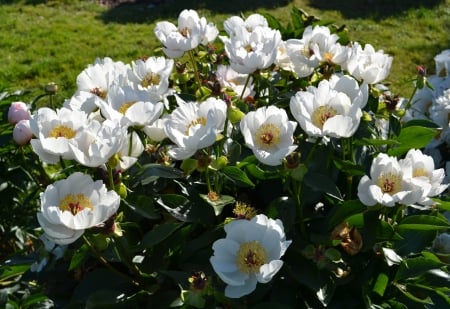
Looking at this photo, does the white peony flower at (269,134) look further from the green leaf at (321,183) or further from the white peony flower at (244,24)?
the white peony flower at (244,24)

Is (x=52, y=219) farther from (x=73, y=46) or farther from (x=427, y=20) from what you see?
(x=427, y=20)

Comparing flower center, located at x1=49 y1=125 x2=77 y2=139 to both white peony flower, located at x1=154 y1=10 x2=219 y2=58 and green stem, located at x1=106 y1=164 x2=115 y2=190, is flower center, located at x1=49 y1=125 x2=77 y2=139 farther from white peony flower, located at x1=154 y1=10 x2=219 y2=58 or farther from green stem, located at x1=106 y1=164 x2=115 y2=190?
white peony flower, located at x1=154 y1=10 x2=219 y2=58

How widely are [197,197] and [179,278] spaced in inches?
8.0

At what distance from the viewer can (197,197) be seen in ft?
4.38

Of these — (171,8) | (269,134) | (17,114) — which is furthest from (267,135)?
(171,8)

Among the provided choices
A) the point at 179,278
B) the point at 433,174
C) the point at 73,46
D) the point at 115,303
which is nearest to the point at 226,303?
the point at 179,278

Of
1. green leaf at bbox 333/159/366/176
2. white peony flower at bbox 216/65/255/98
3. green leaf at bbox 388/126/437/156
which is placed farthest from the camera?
white peony flower at bbox 216/65/255/98

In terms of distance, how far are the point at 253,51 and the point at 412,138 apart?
415 millimetres

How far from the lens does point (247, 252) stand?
1140mm

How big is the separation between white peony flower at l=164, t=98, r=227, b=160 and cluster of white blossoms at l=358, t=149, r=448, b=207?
0.29 metres

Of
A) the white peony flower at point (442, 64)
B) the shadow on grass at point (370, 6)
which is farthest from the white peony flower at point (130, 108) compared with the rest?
the shadow on grass at point (370, 6)

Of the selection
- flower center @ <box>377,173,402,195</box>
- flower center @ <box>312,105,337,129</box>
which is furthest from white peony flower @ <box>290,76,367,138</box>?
flower center @ <box>377,173,402,195</box>

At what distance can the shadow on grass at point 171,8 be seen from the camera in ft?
19.8

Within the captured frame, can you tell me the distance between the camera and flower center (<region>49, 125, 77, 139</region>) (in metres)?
1.22
